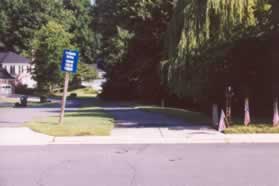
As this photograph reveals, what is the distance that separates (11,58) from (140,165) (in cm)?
8339

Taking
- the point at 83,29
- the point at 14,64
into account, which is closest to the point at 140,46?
the point at 83,29

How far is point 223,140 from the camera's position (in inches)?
564

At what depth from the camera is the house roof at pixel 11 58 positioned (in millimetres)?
88975

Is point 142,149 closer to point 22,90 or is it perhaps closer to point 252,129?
point 252,129

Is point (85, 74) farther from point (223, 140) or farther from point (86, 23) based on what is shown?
point (223, 140)

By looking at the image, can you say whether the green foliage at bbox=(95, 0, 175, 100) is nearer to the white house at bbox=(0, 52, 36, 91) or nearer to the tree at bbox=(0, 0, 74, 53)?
the white house at bbox=(0, 52, 36, 91)

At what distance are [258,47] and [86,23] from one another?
77780 millimetres

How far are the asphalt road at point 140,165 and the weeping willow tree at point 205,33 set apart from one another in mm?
7598

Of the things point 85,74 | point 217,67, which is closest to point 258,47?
point 217,67

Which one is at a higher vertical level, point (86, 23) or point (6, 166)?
point (86, 23)

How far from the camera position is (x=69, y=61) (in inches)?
709

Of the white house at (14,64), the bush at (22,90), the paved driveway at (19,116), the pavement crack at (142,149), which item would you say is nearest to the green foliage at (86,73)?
the bush at (22,90)

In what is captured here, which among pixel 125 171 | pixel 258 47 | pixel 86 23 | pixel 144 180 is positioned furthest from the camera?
pixel 86 23

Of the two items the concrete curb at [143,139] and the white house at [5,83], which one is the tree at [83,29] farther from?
the concrete curb at [143,139]
